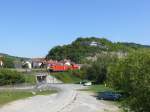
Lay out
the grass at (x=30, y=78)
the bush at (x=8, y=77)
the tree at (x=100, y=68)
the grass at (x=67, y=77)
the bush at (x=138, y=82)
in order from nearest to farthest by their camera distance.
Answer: the bush at (x=138, y=82), the tree at (x=100, y=68), the bush at (x=8, y=77), the grass at (x=30, y=78), the grass at (x=67, y=77)

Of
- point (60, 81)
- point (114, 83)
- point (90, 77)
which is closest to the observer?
point (114, 83)

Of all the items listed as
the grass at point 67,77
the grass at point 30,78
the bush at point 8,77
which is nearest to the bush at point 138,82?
the bush at point 8,77

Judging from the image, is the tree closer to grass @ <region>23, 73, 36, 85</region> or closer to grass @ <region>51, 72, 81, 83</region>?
grass @ <region>51, 72, 81, 83</region>

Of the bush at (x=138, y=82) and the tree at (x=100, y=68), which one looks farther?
the tree at (x=100, y=68)

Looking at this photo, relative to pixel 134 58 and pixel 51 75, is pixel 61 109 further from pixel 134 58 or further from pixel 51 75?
pixel 51 75

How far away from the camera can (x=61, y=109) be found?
62.4 meters

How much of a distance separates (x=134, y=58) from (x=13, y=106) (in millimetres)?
39754

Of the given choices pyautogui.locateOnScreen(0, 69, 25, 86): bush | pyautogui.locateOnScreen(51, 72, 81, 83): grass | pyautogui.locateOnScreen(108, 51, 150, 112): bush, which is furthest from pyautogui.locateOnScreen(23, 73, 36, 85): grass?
pyautogui.locateOnScreen(108, 51, 150, 112): bush

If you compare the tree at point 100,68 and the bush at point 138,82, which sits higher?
the tree at point 100,68

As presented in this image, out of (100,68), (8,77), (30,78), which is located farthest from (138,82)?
(30,78)

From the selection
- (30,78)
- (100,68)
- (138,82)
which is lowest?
(138,82)

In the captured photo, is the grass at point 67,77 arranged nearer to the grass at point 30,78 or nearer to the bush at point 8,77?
the grass at point 30,78

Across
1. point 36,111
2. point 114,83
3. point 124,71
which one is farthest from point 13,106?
point 124,71

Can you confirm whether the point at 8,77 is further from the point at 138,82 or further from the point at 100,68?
the point at 138,82
